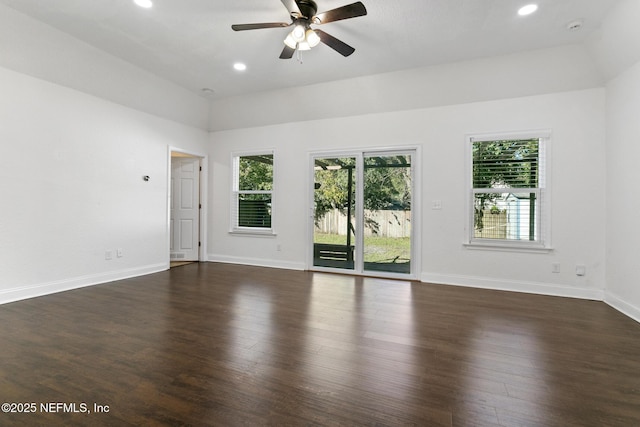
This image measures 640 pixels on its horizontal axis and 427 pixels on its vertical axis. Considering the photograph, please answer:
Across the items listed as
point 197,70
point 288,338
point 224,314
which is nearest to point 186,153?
point 197,70

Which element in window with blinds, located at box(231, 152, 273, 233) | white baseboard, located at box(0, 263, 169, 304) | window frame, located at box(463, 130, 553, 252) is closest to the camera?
white baseboard, located at box(0, 263, 169, 304)

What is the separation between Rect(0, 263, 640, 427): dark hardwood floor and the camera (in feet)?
5.35

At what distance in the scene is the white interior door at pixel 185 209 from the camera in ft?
20.5

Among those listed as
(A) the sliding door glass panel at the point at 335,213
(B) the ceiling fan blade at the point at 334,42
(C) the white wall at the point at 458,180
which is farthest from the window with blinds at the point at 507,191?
(B) the ceiling fan blade at the point at 334,42

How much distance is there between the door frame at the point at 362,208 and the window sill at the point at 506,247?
0.75 metres

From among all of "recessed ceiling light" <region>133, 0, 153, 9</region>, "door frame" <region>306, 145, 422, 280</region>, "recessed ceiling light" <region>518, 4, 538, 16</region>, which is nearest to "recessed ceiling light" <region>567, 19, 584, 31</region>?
"recessed ceiling light" <region>518, 4, 538, 16</region>

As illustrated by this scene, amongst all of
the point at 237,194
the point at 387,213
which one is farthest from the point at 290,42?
the point at 237,194

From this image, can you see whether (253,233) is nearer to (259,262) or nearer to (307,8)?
(259,262)

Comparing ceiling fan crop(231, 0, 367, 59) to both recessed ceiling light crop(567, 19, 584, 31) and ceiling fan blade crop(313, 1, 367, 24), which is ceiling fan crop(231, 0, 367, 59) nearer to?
ceiling fan blade crop(313, 1, 367, 24)

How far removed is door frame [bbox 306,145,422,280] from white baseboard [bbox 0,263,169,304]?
2865 mm

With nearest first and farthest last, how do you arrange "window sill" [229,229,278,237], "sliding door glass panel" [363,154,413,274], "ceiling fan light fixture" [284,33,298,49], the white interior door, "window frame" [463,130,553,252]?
"ceiling fan light fixture" [284,33,298,49] → "window frame" [463,130,553,252] → "sliding door glass panel" [363,154,413,274] → "window sill" [229,229,278,237] → the white interior door

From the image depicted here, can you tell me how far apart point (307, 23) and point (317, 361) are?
310 cm

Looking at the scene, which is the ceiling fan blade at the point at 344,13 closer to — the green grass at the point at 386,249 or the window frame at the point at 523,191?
the window frame at the point at 523,191

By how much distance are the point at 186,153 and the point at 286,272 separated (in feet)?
9.98
